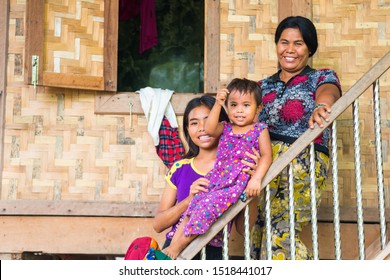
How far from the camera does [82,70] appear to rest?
233 inches

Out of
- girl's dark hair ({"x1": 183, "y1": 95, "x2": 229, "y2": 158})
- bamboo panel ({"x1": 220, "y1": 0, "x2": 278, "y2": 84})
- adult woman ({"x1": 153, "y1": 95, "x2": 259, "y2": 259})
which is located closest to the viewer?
adult woman ({"x1": 153, "y1": 95, "x2": 259, "y2": 259})

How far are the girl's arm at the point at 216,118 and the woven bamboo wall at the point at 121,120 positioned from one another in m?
1.41

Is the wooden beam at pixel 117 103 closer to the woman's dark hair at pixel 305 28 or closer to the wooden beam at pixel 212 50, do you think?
the wooden beam at pixel 212 50

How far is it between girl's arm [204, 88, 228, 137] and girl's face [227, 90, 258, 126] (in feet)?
0.19

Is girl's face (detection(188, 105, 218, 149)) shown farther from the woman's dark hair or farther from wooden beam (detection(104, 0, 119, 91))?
wooden beam (detection(104, 0, 119, 91))

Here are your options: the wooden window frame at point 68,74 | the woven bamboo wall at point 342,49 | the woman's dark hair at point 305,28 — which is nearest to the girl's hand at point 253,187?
the woman's dark hair at point 305,28

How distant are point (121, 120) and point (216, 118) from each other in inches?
64.9

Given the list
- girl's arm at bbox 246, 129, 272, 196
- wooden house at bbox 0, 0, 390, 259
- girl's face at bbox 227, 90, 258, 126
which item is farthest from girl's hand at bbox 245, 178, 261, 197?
wooden house at bbox 0, 0, 390, 259

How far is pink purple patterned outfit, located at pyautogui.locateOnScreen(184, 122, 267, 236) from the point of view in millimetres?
4309

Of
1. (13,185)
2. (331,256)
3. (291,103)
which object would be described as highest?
(291,103)

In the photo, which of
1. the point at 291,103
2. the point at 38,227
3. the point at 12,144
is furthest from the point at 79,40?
the point at 291,103
